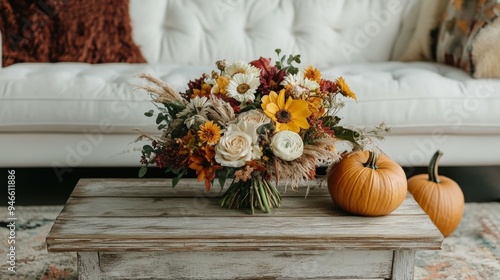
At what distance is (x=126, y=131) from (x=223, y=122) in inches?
33.9

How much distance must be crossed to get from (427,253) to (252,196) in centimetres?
80

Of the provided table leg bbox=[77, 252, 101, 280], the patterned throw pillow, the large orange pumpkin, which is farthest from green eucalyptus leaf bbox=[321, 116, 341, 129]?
the patterned throw pillow

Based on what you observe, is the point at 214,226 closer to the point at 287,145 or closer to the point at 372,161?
the point at 287,145

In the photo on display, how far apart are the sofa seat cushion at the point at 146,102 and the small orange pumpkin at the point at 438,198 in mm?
238

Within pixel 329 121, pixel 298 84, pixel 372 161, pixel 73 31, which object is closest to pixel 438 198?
pixel 372 161

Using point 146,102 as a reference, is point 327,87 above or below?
above

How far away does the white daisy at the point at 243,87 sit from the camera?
4.85 ft

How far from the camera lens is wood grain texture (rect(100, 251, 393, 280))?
145 centimetres

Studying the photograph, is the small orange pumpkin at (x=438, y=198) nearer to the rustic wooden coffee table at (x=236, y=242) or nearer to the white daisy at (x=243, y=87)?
the rustic wooden coffee table at (x=236, y=242)

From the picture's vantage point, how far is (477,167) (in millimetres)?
2498

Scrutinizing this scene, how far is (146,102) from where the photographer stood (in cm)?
223

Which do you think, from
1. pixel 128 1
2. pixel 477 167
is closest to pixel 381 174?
pixel 477 167

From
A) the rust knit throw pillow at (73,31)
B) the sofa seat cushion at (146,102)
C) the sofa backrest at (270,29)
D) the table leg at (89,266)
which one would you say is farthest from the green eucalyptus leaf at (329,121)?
the rust knit throw pillow at (73,31)

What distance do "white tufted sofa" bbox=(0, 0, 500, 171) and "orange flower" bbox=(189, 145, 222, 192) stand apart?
80 centimetres
